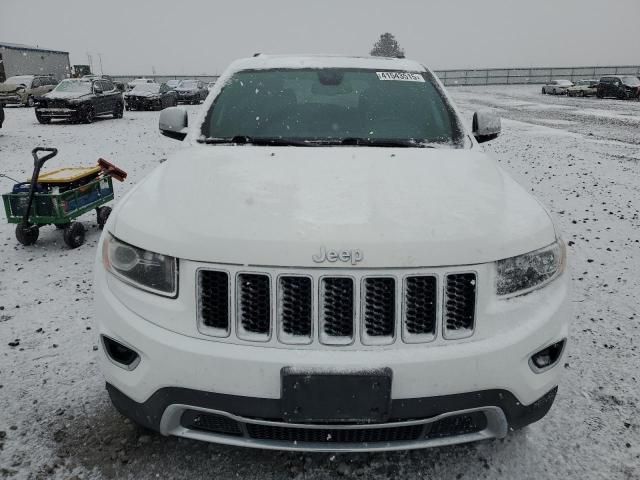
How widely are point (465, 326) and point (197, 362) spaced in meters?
0.98

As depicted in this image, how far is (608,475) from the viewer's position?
221 centimetres

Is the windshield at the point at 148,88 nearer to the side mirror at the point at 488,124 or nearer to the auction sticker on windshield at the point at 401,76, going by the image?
the auction sticker on windshield at the point at 401,76

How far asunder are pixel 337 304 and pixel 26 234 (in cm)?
453

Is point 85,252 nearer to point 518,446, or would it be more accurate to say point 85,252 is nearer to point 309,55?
point 309,55

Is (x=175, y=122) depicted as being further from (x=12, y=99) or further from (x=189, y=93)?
(x=189, y=93)

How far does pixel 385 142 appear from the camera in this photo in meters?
3.00

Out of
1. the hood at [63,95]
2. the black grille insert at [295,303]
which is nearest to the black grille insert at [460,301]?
the black grille insert at [295,303]

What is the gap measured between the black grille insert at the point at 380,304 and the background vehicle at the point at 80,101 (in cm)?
1777

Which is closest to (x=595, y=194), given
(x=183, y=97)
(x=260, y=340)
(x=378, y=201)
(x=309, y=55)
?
(x=309, y=55)

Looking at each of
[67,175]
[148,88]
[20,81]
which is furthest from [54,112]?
[67,175]

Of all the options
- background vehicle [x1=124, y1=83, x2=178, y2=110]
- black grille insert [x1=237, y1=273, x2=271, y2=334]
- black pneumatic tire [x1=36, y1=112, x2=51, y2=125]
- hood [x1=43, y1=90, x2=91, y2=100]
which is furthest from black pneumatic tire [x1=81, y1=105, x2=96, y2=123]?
black grille insert [x1=237, y1=273, x2=271, y2=334]

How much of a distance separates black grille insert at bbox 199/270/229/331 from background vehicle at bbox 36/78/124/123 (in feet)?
57.3

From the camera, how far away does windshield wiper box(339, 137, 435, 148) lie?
9.78ft

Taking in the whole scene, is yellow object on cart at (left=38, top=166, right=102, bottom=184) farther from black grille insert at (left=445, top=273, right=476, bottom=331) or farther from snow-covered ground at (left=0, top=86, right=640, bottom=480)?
black grille insert at (left=445, top=273, right=476, bottom=331)
